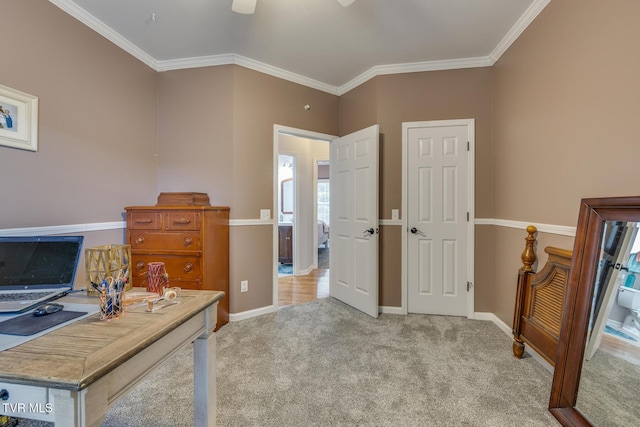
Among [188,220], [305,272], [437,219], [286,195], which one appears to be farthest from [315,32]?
[286,195]

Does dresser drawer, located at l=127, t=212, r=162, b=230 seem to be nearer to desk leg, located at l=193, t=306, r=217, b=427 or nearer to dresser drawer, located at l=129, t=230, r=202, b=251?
dresser drawer, located at l=129, t=230, r=202, b=251

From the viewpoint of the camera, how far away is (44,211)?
6.42 feet

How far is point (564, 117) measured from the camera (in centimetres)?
190

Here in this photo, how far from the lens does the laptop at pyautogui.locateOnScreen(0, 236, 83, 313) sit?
1195mm

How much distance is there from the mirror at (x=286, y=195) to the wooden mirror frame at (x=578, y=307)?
6022 millimetres

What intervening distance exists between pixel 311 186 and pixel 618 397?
14.1ft

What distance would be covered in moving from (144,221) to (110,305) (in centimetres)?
176

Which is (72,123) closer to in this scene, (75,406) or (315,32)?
(315,32)

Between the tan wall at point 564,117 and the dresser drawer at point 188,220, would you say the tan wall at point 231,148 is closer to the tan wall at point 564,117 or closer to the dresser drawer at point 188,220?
the dresser drawer at point 188,220

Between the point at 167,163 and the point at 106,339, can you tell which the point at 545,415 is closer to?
the point at 106,339

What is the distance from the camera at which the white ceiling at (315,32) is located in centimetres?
214

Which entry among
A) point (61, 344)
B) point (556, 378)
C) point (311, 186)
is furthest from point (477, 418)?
point (311, 186)

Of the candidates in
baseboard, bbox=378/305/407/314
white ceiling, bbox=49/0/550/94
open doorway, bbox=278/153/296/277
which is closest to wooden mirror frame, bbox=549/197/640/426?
baseboard, bbox=378/305/407/314

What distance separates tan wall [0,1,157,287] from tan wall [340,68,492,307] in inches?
95.0
